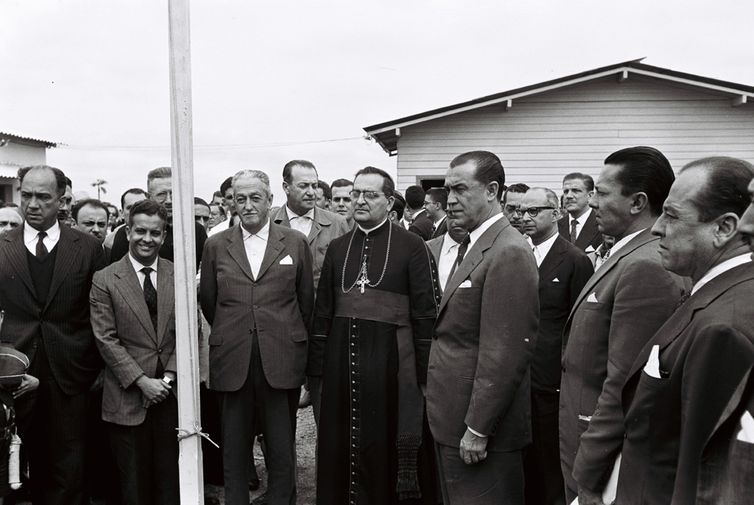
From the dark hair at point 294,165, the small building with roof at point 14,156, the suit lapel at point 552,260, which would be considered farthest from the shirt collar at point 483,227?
the small building with roof at point 14,156

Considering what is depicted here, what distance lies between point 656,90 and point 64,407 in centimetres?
1174

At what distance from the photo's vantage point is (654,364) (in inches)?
78.7

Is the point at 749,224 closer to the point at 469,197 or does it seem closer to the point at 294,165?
the point at 469,197

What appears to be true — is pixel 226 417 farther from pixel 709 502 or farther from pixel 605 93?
pixel 605 93

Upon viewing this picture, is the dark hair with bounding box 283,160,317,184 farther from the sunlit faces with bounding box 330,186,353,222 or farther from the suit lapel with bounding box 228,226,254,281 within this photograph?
the sunlit faces with bounding box 330,186,353,222

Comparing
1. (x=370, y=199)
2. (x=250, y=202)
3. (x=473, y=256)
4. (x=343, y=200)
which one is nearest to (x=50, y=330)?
(x=250, y=202)

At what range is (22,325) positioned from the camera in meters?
4.20

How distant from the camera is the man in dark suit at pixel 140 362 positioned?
4.18 m

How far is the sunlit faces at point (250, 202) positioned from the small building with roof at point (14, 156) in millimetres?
23657

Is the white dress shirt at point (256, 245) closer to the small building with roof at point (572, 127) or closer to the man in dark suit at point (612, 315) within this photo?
the man in dark suit at point (612, 315)

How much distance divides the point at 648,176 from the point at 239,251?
8.78 feet

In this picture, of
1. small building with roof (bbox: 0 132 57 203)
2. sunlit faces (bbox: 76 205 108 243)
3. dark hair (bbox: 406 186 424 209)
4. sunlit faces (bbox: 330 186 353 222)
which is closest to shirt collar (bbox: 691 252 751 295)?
sunlit faces (bbox: 76 205 108 243)

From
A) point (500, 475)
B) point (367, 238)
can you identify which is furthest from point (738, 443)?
point (367, 238)

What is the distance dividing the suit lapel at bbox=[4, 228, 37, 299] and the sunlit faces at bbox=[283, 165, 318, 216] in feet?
7.58
